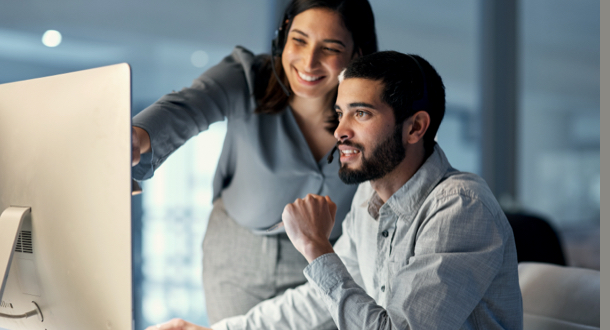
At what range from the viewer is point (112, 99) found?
2.34 feet

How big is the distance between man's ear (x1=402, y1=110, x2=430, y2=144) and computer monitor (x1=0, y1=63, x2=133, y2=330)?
0.60 meters

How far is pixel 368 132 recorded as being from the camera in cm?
106

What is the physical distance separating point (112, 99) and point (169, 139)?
52 cm

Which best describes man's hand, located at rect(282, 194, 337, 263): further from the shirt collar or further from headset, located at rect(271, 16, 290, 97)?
headset, located at rect(271, 16, 290, 97)

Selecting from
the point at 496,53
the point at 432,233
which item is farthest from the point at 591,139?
the point at 432,233

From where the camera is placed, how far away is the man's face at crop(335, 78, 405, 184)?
1052 mm

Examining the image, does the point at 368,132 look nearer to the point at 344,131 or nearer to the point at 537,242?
the point at 344,131

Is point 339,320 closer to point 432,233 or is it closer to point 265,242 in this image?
point 432,233

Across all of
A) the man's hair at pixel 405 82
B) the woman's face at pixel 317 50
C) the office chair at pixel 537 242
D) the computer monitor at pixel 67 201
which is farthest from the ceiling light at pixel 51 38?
the office chair at pixel 537 242

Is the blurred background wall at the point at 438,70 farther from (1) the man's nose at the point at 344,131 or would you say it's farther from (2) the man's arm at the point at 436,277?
(2) the man's arm at the point at 436,277

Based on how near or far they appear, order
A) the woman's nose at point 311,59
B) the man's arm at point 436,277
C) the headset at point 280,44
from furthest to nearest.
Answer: the headset at point 280,44, the woman's nose at point 311,59, the man's arm at point 436,277

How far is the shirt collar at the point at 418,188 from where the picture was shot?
1043 millimetres

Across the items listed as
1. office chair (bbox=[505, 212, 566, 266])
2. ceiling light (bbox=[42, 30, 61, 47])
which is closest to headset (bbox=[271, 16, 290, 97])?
office chair (bbox=[505, 212, 566, 266])

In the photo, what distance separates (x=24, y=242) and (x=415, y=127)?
30.6 inches
